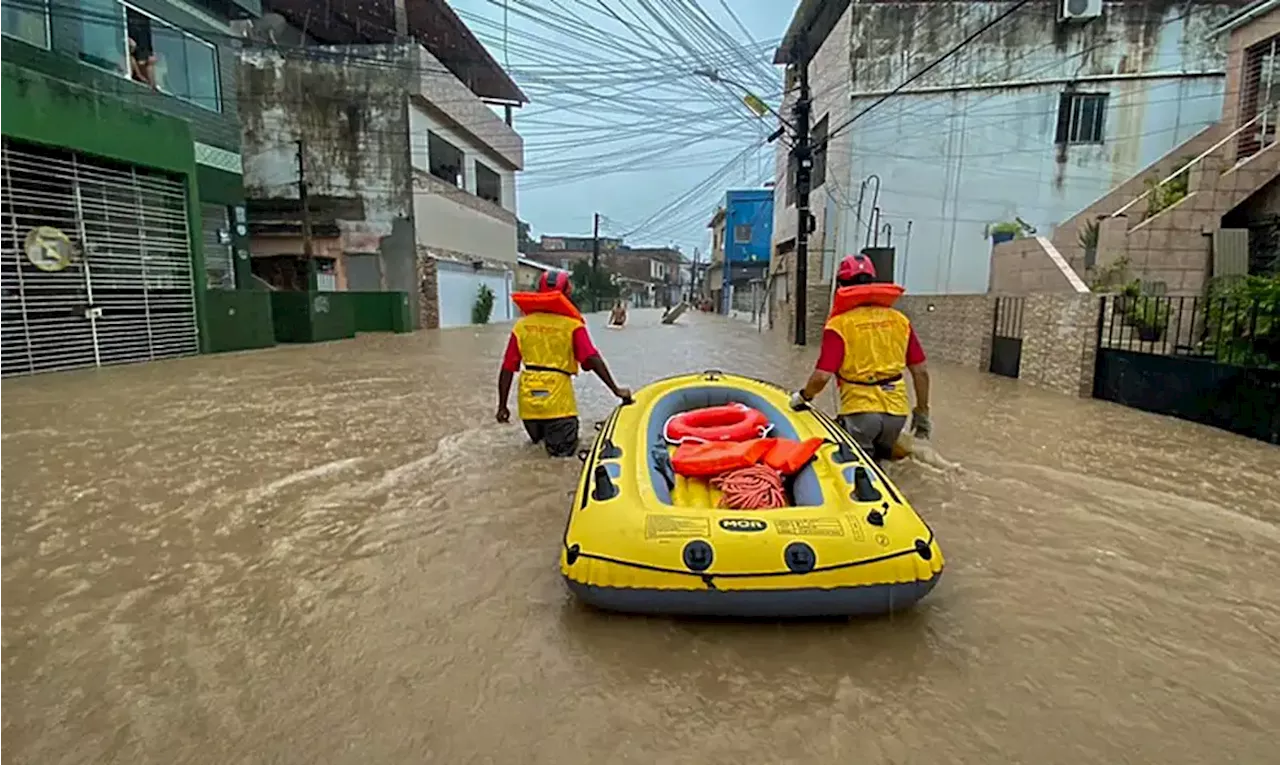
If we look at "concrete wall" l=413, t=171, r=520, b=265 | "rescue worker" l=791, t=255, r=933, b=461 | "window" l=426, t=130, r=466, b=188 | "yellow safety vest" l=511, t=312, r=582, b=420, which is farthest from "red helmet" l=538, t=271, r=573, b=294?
"window" l=426, t=130, r=466, b=188

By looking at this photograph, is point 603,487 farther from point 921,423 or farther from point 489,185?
point 489,185

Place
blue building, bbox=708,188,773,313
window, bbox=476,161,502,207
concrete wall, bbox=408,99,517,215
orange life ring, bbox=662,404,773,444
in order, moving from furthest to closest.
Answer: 1. blue building, bbox=708,188,773,313
2. window, bbox=476,161,502,207
3. concrete wall, bbox=408,99,517,215
4. orange life ring, bbox=662,404,773,444

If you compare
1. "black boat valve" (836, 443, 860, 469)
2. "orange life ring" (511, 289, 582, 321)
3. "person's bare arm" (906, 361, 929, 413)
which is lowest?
"black boat valve" (836, 443, 860, 469)

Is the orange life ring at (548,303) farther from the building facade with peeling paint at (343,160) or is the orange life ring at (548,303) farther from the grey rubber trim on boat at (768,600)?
the building facade with peeling paint at (343,160)

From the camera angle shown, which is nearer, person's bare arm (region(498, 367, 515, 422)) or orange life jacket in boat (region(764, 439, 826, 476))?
orange life jacket in boat (region(764, 439, 826, 476))

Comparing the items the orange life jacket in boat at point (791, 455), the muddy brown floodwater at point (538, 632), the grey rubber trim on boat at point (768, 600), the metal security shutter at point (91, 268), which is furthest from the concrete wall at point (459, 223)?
the grey rubber trim on boat at point (768, 600)

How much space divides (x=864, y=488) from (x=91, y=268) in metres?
11.4

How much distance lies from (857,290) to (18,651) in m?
4.02

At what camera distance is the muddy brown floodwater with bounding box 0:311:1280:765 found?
190 centimetres

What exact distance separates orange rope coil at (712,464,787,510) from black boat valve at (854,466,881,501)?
1.11ft

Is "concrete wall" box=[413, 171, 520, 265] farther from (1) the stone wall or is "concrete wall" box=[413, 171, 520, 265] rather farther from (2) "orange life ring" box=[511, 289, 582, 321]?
(2) "orange life ring" box=[511, 289, 582, 321]

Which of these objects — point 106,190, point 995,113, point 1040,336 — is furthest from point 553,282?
point 995,113

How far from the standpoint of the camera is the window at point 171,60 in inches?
468

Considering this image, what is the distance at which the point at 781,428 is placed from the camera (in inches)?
141
